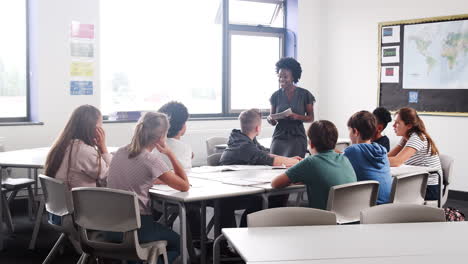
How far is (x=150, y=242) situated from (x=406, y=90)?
525cm

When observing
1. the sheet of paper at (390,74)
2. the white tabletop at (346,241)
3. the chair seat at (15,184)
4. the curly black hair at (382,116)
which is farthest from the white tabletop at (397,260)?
the sheet of paper at (390,74)

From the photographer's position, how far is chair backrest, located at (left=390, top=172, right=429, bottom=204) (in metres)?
3.79

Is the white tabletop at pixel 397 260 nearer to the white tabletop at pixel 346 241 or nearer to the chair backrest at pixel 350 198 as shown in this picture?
the white tabletop at pixel 346 241

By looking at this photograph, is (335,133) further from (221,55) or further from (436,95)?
(221,55)

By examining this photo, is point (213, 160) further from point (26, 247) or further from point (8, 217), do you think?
point (8, 217)

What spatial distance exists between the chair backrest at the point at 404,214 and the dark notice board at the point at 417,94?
14.8 ft

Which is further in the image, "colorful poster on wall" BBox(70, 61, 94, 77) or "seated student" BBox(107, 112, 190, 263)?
"colorful poster on wall" BBox(70, 61, 94, 77)

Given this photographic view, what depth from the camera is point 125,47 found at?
739cm

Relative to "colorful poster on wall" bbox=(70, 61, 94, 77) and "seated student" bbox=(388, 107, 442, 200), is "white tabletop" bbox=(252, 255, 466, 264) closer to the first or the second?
"seated student" bbox=(388, 107, 442, 200)

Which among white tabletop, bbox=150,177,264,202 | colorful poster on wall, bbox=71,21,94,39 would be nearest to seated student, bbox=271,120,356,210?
white tabletop, bbox=150,177,264,202

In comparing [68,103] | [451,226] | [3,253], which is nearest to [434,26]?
[68,103]

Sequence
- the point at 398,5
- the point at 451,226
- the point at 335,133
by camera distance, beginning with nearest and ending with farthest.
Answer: the point at 451,226, the point at 335,133, the point at 398,5

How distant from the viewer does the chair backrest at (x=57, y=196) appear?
3467 millimetres

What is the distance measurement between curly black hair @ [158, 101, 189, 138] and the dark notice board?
4107 mm
